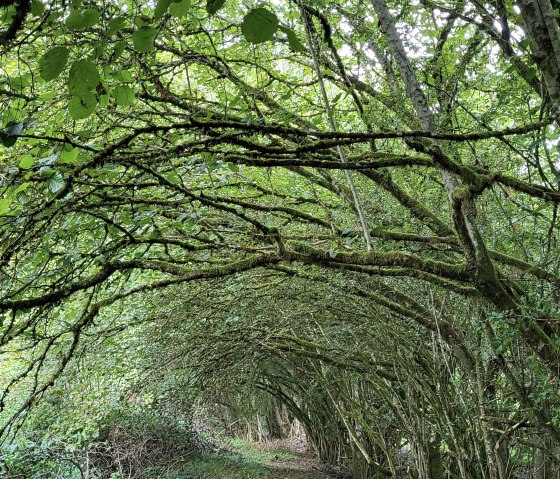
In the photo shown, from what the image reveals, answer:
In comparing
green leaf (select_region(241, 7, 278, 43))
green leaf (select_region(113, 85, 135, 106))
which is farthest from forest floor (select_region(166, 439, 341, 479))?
green leaf (select_region(241, 7, 278, 43))

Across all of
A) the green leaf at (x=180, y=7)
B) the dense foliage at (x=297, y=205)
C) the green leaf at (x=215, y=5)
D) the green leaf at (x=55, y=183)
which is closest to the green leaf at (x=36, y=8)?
the dense foliage at (x=297, y=205)

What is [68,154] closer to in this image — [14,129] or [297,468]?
[14,129]

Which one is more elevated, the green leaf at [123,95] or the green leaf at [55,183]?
the green leaf at [123,95]

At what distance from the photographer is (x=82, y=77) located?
1076mm

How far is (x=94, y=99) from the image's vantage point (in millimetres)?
1248

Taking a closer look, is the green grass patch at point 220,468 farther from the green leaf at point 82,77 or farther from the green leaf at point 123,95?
the green leaf at point 82,77

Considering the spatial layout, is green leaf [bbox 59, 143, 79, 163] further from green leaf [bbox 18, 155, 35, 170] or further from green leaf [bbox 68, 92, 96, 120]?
green leaf [bbox 68, 92, 96, 120]

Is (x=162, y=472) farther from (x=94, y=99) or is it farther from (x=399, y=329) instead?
(x=94, y=99)

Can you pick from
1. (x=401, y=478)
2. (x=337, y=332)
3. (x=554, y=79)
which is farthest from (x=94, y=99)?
(x=401, y=478)

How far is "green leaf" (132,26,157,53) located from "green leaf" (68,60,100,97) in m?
0.12

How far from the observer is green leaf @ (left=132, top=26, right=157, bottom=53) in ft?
3.71

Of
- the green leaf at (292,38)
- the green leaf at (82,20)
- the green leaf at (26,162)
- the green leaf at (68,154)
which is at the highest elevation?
the green leaf at (26,162)

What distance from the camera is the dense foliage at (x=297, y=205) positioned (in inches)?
86.3

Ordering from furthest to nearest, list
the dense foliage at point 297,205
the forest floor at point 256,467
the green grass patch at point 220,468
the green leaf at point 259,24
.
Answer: the forest floor at point 256,467 → the green grass patch at point 220,468 → the dense foliage at point 297,205 → the green leaf at point 259,24
